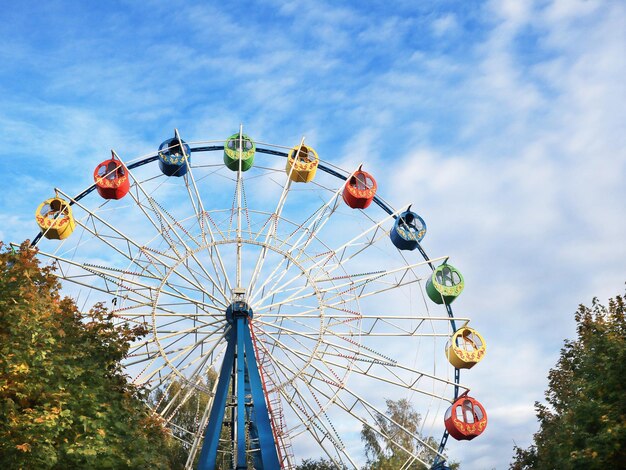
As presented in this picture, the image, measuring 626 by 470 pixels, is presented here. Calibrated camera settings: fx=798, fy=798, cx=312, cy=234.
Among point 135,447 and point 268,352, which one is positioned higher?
point 268,352

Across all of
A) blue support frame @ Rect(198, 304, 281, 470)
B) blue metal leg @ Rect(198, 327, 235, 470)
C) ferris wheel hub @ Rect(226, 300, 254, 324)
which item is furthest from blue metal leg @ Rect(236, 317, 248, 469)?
blue metal leg @ Rect(198, 327, 235, 470)

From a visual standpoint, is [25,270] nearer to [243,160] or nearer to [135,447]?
[135,447]

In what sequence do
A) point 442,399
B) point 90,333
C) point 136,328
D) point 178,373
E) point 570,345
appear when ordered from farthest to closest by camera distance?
point 570,345 < point 442,399 < point 178,373 < point 136,328 < point 90,333

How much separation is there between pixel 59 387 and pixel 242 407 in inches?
258

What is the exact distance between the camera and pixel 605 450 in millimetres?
21250

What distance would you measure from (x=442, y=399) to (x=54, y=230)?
14058mm

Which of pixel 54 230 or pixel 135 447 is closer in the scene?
pixel 135 447

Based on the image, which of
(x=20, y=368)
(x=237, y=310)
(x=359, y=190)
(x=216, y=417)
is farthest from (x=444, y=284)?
(x=20, y=368)

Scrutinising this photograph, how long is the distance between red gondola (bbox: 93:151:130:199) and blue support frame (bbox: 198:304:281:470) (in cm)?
576

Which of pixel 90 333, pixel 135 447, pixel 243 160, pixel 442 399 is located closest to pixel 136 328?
pixel 90 333

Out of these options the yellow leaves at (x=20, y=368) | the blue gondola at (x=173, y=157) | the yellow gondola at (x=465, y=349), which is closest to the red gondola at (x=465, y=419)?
the yellow gondola at (x=465, y=349)

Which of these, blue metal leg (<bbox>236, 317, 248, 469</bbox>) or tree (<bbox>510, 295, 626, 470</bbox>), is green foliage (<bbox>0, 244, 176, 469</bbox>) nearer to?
blue metal leg (<bbox>236, 317, 248, 469</bbox>)

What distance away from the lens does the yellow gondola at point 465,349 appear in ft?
88.6

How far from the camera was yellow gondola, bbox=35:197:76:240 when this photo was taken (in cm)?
2597
